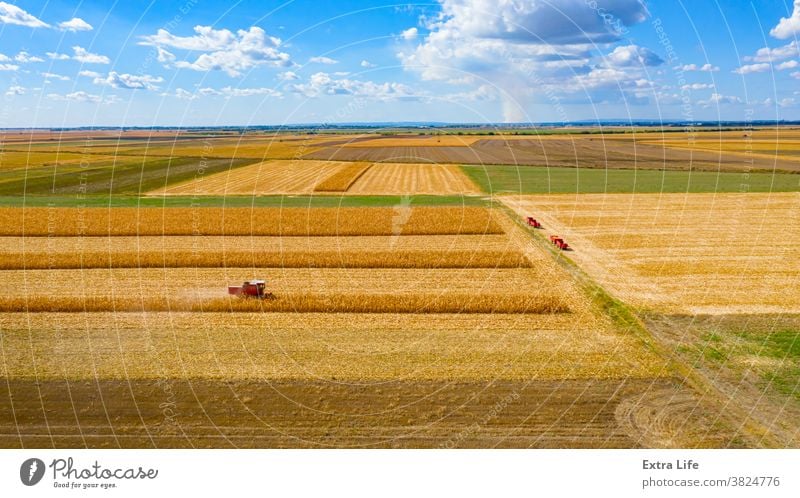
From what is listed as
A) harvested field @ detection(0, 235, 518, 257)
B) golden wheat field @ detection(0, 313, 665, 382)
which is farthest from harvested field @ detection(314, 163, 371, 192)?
golden wheat field @ detection(0, 313, 665, 382)

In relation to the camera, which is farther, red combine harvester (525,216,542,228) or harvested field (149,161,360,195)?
harvested field (149,161,360,195)

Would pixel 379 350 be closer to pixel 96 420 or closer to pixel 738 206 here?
pixel 96 420

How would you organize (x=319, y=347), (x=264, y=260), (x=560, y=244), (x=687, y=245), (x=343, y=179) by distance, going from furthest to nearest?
1. (x=343, y=179)
2. (x=687, y=245)
3. (x=560, y=244)
4. (x=264, y=260)
5. (x=319, y=347)

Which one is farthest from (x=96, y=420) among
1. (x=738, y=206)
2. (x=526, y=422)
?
(x=738, y=206)

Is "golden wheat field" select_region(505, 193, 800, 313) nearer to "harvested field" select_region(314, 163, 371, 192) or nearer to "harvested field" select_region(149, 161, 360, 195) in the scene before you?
"harvested field" select_region(314, 163, 371, 192)

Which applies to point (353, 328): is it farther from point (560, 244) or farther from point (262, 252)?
point (560, 244)

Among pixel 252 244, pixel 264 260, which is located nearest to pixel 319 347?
pixel 264 260
